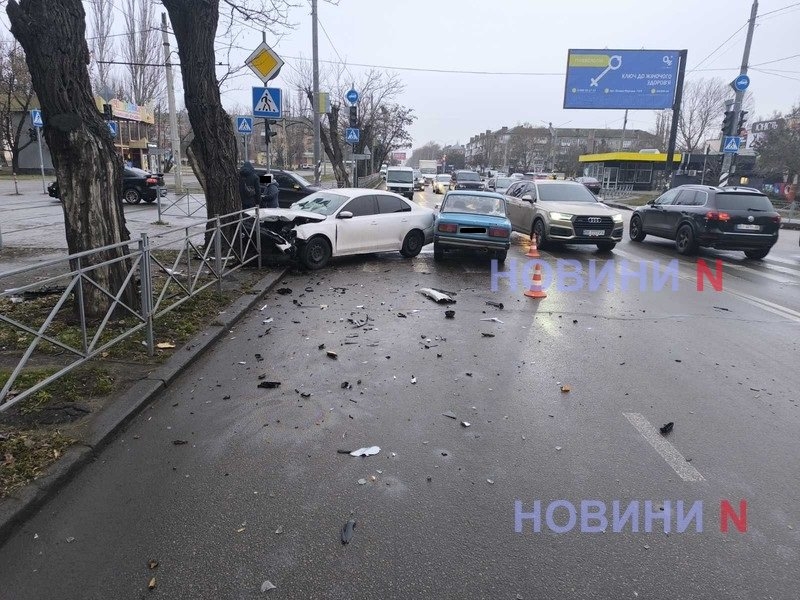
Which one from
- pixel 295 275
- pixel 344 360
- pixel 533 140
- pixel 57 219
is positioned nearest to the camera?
pixel 344 360

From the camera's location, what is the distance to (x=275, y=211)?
35.0ft

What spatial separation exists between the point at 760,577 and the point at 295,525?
2.40 m

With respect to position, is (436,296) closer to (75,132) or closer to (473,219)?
(473,219)

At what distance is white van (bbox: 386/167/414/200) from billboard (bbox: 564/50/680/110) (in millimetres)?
9242

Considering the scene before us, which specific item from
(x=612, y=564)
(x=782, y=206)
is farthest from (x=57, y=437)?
(x=782, y=206)

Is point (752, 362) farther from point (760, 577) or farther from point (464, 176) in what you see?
point (464, 176)

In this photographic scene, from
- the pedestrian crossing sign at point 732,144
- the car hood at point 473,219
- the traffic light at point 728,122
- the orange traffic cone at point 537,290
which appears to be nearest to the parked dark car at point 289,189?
the car hood at point 473,219

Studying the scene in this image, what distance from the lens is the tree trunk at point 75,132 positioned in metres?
5.22

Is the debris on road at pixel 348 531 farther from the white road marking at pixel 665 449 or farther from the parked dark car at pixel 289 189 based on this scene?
the parked dark car at pixel 289 189

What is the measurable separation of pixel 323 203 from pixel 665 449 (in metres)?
8.54

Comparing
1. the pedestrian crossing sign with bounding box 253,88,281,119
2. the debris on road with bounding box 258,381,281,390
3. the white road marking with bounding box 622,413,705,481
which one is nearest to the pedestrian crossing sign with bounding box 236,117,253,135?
the pedestrian crossing sign with bounding box 253,88,281,119

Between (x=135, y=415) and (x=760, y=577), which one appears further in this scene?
(x=135, y=415)

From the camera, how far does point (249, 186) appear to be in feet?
38.8

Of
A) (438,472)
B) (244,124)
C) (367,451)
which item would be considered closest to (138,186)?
(244,124)
